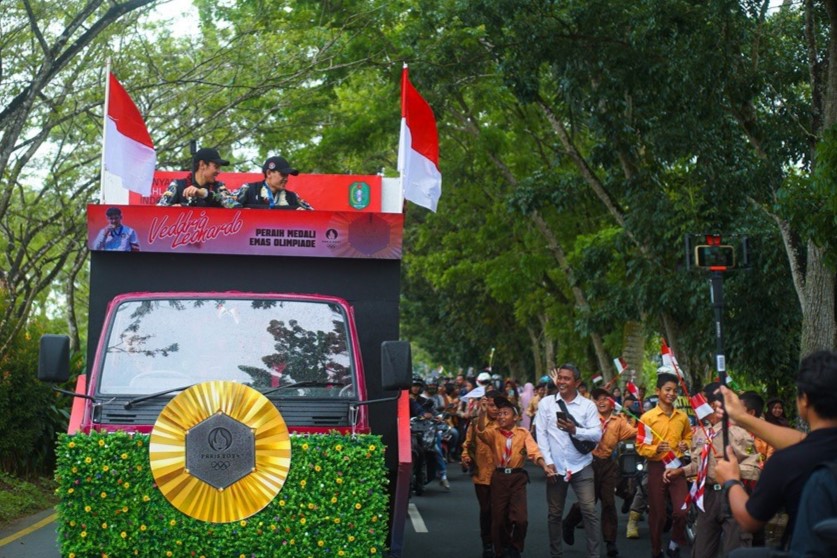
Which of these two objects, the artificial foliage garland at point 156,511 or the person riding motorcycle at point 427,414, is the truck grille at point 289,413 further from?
the person riding motorcycle at point 427,414

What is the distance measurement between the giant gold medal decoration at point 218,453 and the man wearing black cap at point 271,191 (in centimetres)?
322

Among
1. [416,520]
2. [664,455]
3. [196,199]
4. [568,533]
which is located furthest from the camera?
[416,520]

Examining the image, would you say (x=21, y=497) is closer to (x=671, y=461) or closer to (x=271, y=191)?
(x=271, y=191)

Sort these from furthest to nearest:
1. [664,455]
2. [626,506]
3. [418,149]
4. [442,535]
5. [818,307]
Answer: [626,506]
[818,307]
[442,535]
[664,455]
[418,149]

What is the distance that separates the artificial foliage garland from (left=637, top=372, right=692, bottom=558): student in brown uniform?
6089 millimetres

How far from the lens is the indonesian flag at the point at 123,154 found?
10836 mm

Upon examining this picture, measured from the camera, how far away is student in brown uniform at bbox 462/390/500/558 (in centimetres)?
1252

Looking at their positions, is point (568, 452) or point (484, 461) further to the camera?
point (484, 461)

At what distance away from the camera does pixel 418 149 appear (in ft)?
38.5

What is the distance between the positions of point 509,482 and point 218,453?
5324 mm

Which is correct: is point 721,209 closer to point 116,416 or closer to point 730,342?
point 730,342

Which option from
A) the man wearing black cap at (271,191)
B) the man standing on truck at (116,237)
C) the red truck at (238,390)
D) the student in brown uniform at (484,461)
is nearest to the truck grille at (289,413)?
the red truck at (238,390)

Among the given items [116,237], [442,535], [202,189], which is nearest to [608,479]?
[442,535]

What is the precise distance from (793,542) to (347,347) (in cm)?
421
